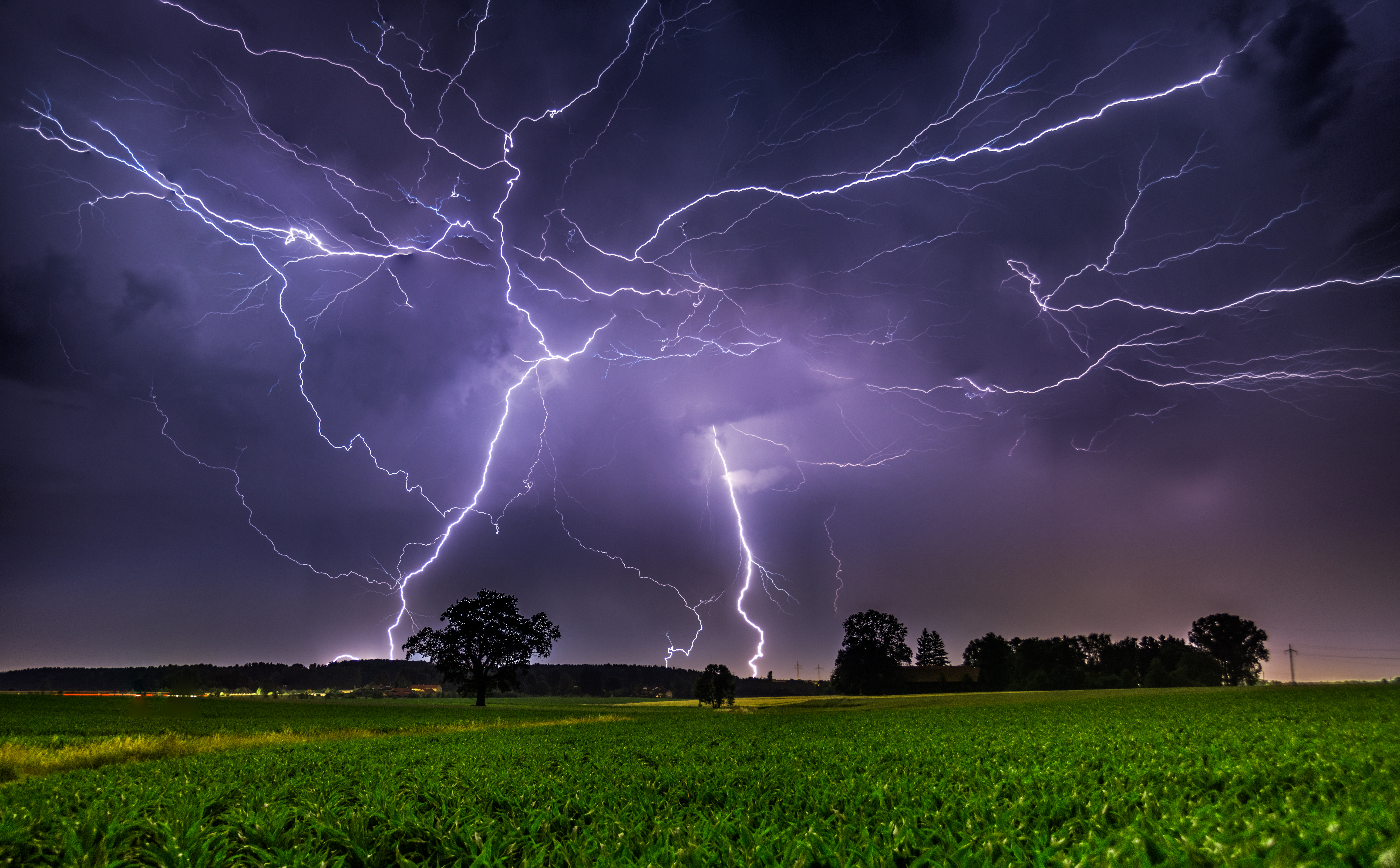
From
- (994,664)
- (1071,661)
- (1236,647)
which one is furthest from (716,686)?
(1236,647)

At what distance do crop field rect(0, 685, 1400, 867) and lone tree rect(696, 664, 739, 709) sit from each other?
2468 inches

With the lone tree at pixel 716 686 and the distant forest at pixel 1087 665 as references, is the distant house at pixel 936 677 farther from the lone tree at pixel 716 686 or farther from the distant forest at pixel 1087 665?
the lone tree at pixel 716 686

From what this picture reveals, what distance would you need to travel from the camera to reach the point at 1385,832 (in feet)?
8.80

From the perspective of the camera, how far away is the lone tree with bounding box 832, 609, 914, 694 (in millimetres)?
81312

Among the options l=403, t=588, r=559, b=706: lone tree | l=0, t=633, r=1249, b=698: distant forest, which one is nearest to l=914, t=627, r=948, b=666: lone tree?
l=0, t=633, r=1249, b=698: distant forest

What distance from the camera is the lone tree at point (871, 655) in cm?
8131

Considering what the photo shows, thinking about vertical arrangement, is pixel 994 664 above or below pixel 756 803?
below

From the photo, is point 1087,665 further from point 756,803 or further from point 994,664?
point 756,803

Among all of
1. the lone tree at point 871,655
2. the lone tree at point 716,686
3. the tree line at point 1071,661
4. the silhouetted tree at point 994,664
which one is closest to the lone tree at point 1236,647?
the tree line at point 1071,661

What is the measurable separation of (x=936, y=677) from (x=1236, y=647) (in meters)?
49.8

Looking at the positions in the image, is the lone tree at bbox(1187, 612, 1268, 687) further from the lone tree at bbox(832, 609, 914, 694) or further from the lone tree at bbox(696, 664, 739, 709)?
the lone tree at bbox(696, 664, 739, 709)

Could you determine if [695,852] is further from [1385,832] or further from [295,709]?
[295,709]

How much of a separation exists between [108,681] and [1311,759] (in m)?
238

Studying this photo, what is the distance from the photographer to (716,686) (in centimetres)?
6850
